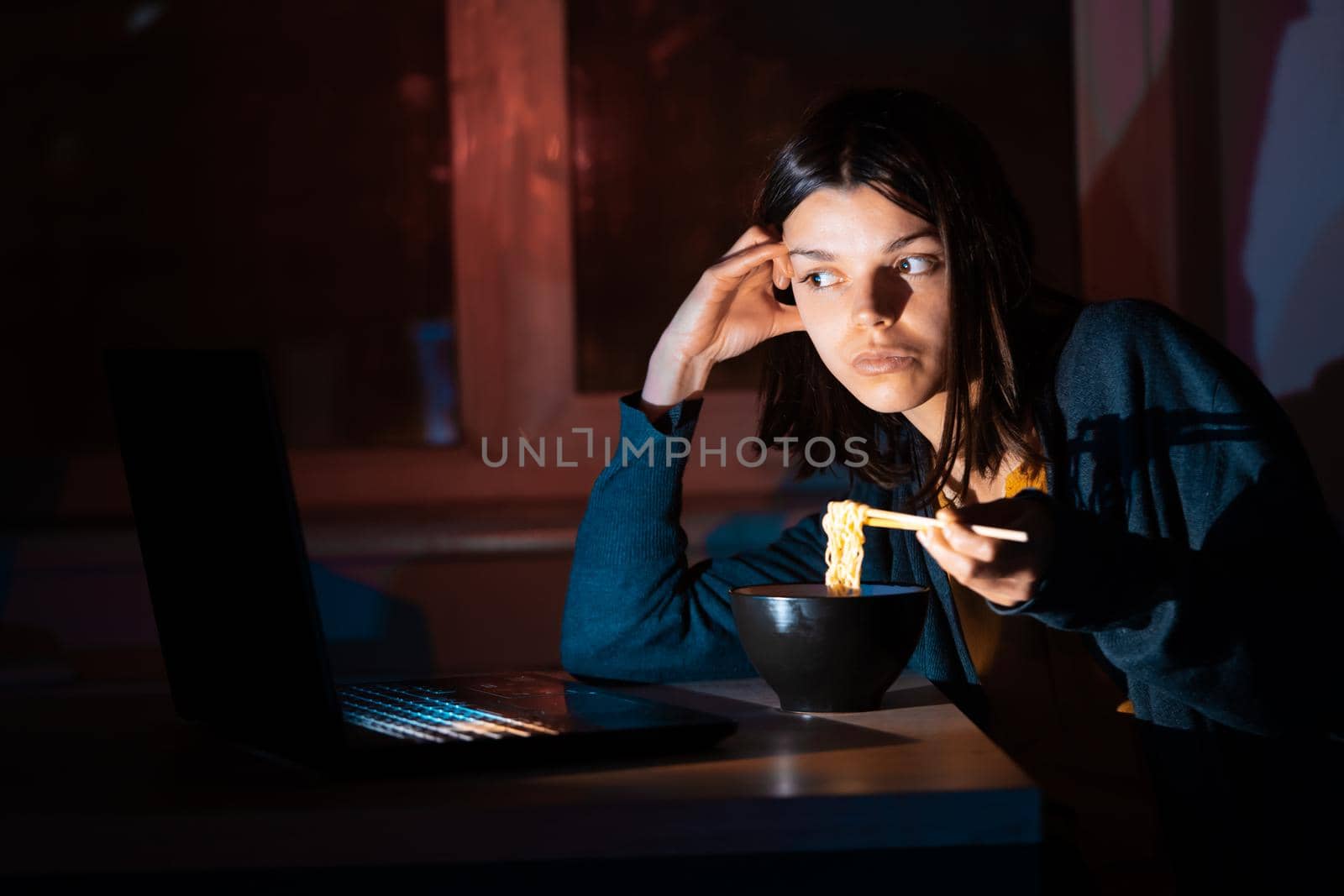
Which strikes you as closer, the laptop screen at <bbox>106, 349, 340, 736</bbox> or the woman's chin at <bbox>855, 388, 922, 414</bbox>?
the laptop screen at <bbox>106, 349, 340, 736</bbox>

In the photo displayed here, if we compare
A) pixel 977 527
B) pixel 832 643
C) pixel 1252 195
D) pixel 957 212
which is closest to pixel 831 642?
pixel 832 643

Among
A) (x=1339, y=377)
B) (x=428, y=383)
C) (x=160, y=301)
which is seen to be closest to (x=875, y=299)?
(x=1339, y=377)

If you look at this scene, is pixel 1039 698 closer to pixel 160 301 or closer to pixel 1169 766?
pixel 1169 766

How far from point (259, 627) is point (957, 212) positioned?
749 mm

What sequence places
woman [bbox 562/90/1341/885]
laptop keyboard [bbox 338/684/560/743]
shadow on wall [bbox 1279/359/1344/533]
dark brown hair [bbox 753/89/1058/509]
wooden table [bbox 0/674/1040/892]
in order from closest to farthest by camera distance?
wooden table [bbox 0/674/1040/892]
laptop keyboard [bbox 338/684/560/743]
woman [bbox 562/90/1341/885]
dark brown hair [bbox 753/89/1058/509]
shadow on wall [bbox 1279/359/1344/533]

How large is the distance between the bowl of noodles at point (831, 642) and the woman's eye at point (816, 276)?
16.1 inches

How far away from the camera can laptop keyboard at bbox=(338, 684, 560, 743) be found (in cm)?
81

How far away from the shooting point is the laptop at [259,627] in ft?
2.48

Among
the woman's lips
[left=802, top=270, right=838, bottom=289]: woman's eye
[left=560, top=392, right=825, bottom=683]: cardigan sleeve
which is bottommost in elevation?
[left=560, top=392, right=825, bottom=683]: cardigan sleeve

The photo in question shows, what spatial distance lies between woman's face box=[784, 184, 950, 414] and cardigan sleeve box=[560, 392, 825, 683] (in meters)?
0.22

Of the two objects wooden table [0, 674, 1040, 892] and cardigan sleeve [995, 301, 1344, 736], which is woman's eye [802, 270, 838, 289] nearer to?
cardigan sleeve [995, 301, 1344, 736]

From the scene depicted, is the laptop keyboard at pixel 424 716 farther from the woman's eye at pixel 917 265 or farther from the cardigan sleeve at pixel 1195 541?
the woman's eye at pixel 917 265

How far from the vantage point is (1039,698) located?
1399mm

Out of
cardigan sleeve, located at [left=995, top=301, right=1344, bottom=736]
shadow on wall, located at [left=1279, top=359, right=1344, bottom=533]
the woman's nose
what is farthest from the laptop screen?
shadow on wall, located at [left=1279, top=359, right=1344, bottom=533]
